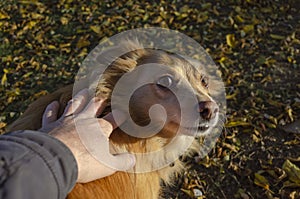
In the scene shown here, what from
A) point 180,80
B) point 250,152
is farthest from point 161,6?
point 180,80

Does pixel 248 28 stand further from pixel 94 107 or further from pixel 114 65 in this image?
pixel 94 107

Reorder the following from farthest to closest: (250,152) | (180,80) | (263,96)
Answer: (263,96) < (250,152) < (180,80)

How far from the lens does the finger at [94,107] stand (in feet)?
6.06

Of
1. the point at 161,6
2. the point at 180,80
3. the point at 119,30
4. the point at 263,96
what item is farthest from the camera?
the point at 161,6

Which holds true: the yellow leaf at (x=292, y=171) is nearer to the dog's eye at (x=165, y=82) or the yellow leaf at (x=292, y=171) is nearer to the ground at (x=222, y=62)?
the ground at (x=222, y=62)

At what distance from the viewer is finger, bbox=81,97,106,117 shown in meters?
1.85

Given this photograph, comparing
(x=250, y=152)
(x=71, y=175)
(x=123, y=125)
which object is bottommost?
(x=250, y=152)

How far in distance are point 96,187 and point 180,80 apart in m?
0.63

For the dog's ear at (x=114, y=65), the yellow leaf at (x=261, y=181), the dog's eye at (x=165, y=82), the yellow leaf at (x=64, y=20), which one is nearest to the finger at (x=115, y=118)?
the dog's ear at (x=114, y=65)

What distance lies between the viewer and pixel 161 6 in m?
5.10

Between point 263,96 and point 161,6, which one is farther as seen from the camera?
point 161,6

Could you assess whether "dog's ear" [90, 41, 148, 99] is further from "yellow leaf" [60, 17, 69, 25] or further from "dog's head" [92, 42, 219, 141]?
"yellow leaf" [60, 17, 69, 25]

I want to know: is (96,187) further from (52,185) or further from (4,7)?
(4,7)

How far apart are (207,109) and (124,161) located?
0.43 m
